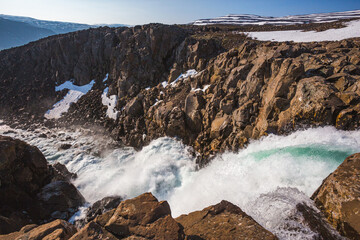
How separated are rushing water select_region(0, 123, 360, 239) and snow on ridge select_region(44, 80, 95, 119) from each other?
1430 centimetres

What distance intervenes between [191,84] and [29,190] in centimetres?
2111

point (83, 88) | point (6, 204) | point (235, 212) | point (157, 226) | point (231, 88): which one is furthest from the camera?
point (83, 88)

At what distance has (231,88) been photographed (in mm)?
19125

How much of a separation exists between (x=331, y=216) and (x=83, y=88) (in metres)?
45.8

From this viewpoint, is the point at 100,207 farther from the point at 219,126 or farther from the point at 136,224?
the point at 219,126

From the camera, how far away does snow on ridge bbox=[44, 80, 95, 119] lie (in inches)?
1438

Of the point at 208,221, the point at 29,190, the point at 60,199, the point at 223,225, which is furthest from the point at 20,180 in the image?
the point at 223,225

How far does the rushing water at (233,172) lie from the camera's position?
8.17 m

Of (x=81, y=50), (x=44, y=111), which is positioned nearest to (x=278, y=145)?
(x=44, y=111)

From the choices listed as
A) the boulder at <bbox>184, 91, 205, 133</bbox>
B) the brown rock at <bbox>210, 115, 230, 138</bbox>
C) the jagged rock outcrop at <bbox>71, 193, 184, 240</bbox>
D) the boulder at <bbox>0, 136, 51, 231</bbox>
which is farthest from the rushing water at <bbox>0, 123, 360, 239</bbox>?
the boulder at <bbox>0, 136, 51, 231</bbox>

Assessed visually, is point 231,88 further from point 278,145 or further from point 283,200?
point 283,200

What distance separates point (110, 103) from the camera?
109 feet

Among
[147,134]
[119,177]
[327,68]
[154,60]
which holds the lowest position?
[119,177]

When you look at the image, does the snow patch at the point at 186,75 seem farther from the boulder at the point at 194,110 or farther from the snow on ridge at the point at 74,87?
the snow on ridge at the point at 74,87
